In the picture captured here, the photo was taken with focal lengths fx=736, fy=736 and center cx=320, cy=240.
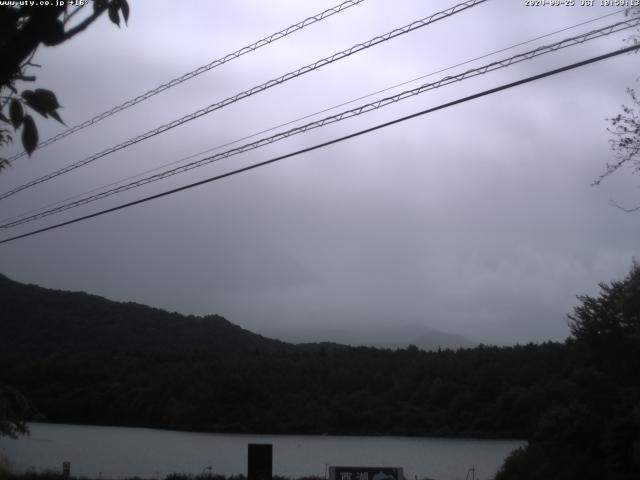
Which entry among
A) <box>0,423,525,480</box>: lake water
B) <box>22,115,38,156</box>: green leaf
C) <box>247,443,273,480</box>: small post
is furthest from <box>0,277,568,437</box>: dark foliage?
<box>22,115,38,156</box>: green leaf

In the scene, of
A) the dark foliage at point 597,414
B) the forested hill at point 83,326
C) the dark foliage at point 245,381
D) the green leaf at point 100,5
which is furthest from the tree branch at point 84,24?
the forested hill at point 83,326

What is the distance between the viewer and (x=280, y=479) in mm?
25641

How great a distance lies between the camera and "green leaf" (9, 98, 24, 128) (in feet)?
11.2

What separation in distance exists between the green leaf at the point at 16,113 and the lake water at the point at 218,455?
1118 inches

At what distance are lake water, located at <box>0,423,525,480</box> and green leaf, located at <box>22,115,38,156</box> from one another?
28335mm

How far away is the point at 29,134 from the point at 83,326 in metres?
59.1

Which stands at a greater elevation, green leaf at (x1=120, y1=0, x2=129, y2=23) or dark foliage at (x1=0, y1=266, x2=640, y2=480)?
dark foliage at (x1=0, y1=266, x2=640, y2=480)

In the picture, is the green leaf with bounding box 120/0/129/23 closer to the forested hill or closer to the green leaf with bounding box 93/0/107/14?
the green leaf with bounding box 93/0/107/14

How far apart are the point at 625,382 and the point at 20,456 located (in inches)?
1115

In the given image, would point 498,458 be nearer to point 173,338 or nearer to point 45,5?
point 45,5

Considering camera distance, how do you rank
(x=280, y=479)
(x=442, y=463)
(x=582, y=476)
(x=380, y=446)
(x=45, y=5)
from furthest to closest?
Result: (x=380, y=446)
(x=442, y=463)
(x=280, y=479)
(x=582, y=476)
(x=45, y=5)

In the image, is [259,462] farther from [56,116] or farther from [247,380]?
[247,380]

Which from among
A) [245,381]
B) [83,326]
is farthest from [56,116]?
[83,326]

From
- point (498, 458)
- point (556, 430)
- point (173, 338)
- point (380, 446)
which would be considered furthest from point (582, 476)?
point (173, 338)
